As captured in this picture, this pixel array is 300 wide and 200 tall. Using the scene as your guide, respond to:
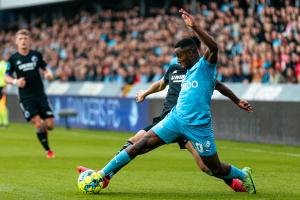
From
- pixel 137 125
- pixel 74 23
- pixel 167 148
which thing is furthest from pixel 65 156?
pixel 74 23

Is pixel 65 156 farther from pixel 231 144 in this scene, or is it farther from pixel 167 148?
pixel 231 144

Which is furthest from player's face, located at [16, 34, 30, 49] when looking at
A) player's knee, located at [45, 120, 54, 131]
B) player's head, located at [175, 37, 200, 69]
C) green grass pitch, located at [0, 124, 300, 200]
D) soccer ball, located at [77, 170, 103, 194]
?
player's head, located at [175, 37, 200, 69]

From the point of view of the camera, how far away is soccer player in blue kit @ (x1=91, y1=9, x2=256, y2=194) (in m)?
10.8

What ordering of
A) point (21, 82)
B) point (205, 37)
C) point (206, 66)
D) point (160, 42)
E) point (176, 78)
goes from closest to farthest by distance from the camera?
point (205, 37) → point (206, 66) → point (176, 78) → point (21, 82) → point (160, 42)

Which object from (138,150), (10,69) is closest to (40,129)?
(10,69)

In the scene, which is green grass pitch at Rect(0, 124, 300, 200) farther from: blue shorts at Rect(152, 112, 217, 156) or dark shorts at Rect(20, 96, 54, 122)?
dark shorts at Rect(20, 96, 54, 122)

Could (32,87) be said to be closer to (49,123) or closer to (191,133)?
(49,123)

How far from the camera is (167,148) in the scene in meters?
21.2

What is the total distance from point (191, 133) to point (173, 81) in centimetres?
215

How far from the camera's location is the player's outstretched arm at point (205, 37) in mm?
10008

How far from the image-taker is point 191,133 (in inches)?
428

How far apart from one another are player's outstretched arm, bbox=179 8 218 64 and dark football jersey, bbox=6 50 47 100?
7.55 metres

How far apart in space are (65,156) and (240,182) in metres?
7.20

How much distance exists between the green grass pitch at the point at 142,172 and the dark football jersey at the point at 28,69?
51.6 inches
